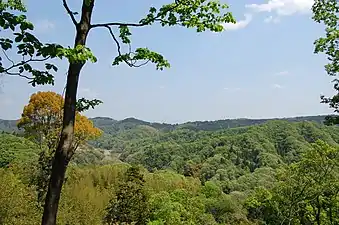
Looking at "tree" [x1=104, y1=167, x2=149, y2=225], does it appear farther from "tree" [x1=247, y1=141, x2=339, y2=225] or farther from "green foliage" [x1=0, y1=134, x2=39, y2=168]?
"green foliage" [x1=0, y1=134, x2=39, y2=168]

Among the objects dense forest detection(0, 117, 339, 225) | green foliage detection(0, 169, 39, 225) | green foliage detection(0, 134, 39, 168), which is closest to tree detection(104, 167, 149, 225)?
dense forest detection(0, 117, 339, 225)

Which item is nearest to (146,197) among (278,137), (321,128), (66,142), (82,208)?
(82,208)

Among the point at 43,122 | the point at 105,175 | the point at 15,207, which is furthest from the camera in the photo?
the point at 105,175

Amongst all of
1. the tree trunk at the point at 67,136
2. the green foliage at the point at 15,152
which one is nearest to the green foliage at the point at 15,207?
the tree trunk at the point at 67,136

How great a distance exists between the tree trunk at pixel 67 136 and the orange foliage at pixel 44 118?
45.2ft

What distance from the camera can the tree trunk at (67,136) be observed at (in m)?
3.71

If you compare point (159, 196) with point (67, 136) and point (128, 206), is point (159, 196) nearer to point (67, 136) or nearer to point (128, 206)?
point (128, 206)

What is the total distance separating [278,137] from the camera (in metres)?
98.0

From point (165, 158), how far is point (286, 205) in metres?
72.3

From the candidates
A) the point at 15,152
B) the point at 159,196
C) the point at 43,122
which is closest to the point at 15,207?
the point at 43,122

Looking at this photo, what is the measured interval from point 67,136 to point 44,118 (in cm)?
1502

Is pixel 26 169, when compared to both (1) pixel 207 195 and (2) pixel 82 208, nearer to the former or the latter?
(2) pixel 82 208

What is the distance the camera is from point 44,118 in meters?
18.1

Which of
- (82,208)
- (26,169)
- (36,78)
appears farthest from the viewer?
(26,169)
